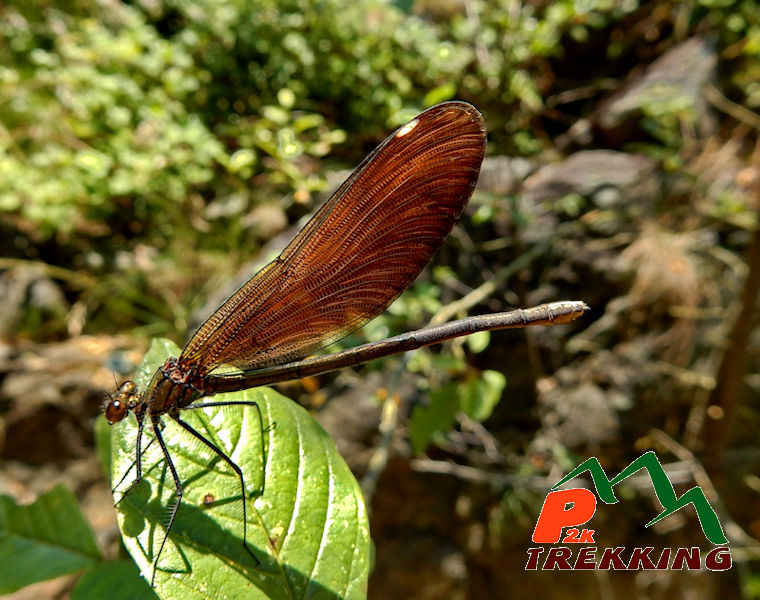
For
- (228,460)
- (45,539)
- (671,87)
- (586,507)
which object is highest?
(228,460)

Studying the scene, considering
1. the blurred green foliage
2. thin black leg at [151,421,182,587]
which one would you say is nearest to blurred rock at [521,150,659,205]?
the blurred green foliage

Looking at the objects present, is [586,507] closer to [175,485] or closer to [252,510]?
[252,510]

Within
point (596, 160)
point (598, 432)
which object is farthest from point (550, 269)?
point (598, 432)

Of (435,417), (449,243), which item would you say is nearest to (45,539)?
(435,417)

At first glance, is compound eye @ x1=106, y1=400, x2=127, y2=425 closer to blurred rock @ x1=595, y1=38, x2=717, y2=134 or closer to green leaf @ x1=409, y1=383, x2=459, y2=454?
green leaf @ x1=409, y1=383, x2=459, y2=454

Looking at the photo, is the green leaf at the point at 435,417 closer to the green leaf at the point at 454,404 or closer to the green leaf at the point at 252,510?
the green leaf at the point at 454,404

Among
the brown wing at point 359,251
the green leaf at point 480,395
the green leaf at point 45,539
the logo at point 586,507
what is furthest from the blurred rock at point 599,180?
the green leaf at point 45,539

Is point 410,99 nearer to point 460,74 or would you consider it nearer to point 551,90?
point 460,74

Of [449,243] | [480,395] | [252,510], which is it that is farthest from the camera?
[449,243]
